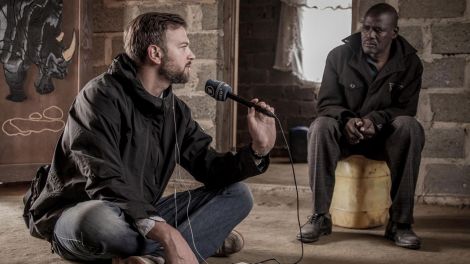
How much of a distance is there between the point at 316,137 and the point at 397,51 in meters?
0.70

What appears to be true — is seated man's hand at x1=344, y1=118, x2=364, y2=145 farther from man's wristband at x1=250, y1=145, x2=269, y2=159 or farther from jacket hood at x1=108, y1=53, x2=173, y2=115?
jacket hood at x1=108, y1=53, x2=173, y2=115

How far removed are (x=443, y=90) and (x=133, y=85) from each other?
8.16ft

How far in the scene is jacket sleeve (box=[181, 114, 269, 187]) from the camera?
7.06 feet

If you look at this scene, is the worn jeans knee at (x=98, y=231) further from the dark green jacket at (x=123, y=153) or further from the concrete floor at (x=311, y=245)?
the concrete floor at (x=311, y=245)

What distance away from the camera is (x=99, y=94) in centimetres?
195

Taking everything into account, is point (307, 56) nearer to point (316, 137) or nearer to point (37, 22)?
point (37, 22)

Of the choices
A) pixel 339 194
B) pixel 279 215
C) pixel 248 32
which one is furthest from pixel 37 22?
pixel 248 32

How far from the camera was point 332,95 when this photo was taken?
3.12m

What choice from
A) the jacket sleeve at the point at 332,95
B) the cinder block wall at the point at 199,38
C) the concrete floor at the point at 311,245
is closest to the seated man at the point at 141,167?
the concrete floor at the point at 311,245

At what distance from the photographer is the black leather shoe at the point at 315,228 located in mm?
2768

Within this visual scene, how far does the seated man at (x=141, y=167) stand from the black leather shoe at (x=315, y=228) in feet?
1.84

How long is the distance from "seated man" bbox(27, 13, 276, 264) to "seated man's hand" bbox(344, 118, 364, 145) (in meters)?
0.83

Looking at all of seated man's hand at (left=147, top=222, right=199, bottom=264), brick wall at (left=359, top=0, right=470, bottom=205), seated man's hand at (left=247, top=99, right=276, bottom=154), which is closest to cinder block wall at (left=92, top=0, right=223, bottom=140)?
brick wall at (left=359, top=0, right=470, bottom=205)

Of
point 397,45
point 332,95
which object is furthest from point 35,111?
point 397,45
